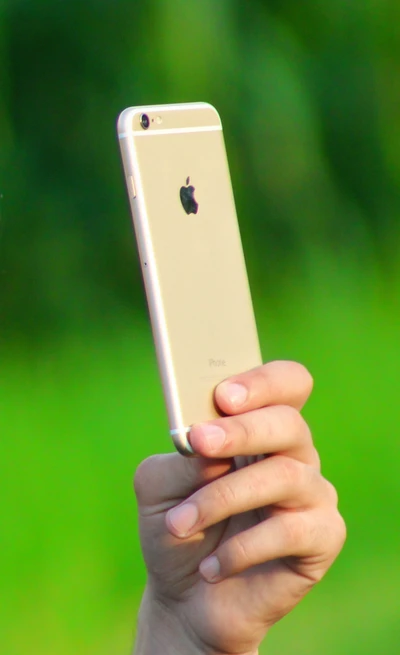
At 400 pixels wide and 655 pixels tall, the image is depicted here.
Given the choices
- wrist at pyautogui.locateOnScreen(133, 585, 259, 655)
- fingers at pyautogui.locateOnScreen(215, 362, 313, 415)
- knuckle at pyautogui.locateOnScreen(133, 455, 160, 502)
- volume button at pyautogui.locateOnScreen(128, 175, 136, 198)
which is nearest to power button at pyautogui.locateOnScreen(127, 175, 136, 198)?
volume button at pyautogui.locateOnScreen(128, 175, 136, 198)

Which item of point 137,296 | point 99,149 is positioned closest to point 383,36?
point 99,149

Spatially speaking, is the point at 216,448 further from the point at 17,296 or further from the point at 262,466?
the point at 17,296

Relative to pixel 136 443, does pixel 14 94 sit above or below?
above

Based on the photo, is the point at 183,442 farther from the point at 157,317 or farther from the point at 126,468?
the point at 126,468

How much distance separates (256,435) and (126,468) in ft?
3.88

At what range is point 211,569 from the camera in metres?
0.75

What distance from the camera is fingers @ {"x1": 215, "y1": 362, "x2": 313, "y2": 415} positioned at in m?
0.70

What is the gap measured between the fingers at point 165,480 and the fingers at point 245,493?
85mm

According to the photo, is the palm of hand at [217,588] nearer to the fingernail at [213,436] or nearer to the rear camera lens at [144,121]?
the fingernail at [213,436]

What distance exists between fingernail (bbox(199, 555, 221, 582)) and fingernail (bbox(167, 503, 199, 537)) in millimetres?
73

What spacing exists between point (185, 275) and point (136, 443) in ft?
3.85

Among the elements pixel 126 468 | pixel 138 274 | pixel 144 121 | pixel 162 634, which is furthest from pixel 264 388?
pixel 138 274

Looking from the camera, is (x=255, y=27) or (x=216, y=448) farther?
(x=255, y=27)

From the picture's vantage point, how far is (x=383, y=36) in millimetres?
1985
